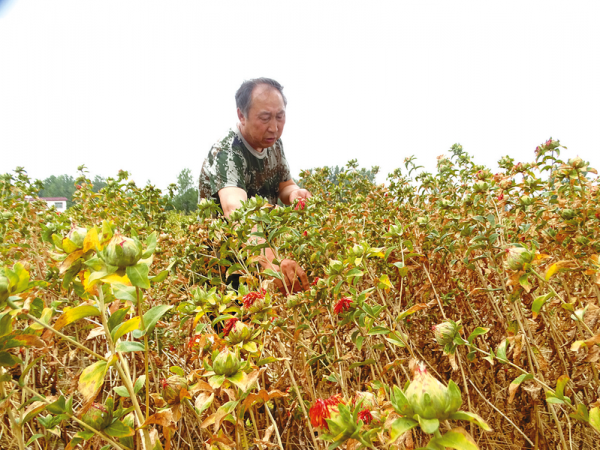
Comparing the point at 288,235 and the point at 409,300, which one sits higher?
the point at 288,235

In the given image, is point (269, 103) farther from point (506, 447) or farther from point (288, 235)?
point (506, 447)

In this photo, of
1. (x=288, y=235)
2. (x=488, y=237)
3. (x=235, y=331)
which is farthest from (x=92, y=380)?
(x=488, y=237)

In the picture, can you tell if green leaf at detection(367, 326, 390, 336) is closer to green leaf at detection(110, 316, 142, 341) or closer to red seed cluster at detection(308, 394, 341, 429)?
red seed cluster at detection(308, 394, 341, 429)

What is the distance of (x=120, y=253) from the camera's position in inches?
21.5

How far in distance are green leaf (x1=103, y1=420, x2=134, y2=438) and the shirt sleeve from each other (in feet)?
6.60

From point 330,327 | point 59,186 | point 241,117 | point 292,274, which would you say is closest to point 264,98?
point 241,117

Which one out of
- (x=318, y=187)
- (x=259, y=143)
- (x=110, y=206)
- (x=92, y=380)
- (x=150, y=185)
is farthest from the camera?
(x=318, y=187)

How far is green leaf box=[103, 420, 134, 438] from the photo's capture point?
2.10ft

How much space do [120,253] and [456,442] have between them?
1.75ft

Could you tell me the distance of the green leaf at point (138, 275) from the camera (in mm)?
523

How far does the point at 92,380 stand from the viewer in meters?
0.56

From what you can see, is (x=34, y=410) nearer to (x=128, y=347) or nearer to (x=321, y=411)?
(x=128, y=347)

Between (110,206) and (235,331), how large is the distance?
2252 mm

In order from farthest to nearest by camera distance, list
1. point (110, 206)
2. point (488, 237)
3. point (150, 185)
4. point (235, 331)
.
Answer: point (110, 206), point (150, 185), point (488, 237), point (235, 331)
